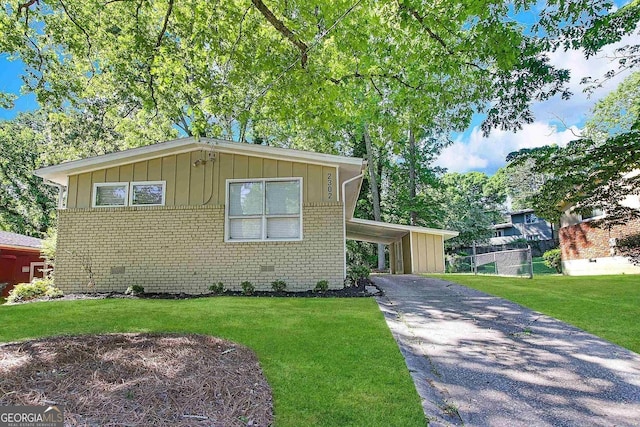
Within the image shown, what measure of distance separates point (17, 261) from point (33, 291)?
9924 mm

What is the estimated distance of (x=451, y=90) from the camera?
8891 millimetres

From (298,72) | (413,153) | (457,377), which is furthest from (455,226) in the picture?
(457,377)

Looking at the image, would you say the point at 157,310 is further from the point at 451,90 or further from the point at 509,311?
the point at 451,90

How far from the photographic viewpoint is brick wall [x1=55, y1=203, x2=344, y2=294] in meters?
9.83

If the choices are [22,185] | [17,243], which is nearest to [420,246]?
[17,243]

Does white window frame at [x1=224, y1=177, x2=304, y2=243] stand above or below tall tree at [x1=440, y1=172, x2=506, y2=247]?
below

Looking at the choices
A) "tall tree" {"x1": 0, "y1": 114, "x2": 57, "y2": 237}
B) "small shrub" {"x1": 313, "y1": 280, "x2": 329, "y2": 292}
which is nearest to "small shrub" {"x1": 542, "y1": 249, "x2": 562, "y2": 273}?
"small shrub" {"x1": 313, "y1": 280, "x2": 329, "y2": 292}

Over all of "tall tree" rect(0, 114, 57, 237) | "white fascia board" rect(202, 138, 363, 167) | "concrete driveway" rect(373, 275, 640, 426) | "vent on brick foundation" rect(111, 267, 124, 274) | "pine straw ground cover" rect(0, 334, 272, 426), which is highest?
"tall tree" rect(0, 114, 57, 237)

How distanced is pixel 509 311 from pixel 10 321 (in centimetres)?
838

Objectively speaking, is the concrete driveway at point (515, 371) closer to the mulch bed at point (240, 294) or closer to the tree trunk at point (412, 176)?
the mulch bed at point (240, 294)

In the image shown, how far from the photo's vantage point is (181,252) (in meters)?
10.2

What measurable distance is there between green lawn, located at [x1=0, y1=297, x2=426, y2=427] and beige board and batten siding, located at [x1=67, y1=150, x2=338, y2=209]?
3.08 meters

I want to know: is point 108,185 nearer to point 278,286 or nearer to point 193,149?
point 193,149

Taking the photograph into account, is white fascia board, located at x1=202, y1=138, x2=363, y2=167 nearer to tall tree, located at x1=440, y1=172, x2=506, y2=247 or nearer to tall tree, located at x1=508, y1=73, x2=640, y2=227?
tall tree, located at x1=508, y1=73, x2=640, y2=227
